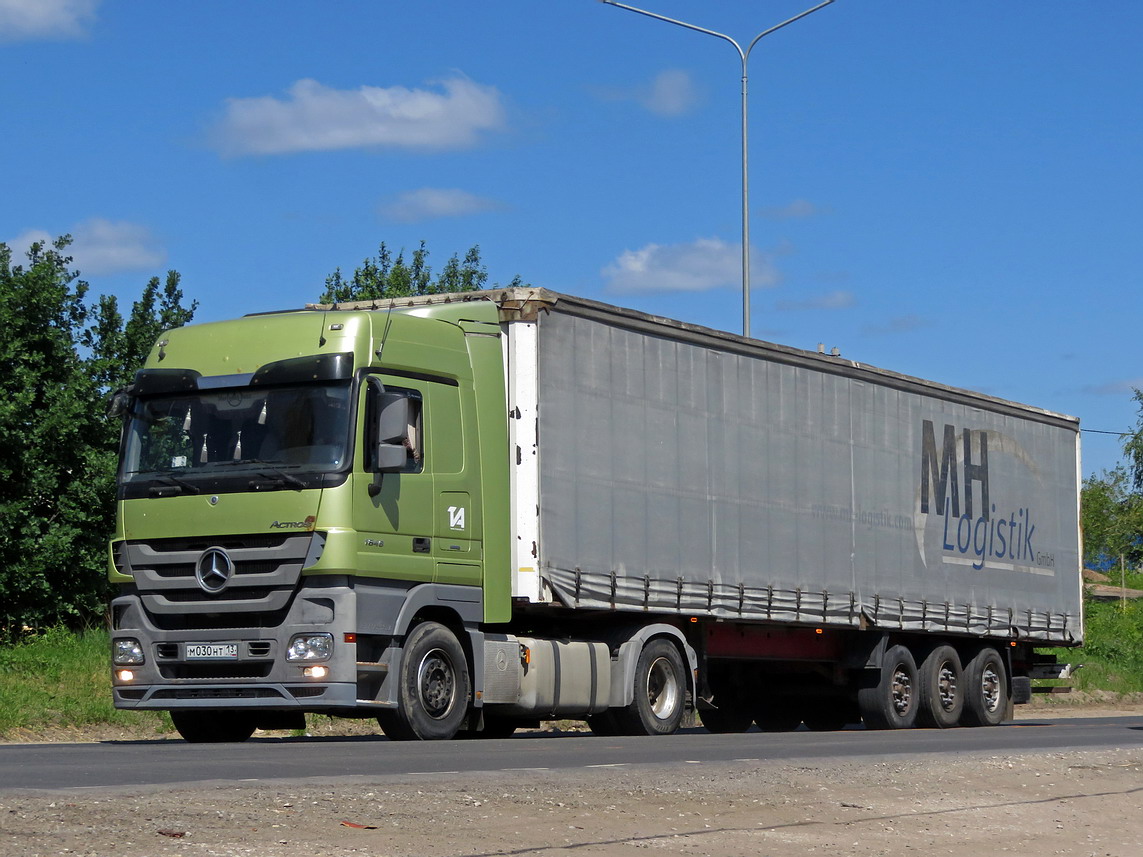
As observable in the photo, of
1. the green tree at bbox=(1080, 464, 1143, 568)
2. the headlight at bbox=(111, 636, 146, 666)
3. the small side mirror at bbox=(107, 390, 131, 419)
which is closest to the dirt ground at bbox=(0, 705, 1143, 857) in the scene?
the headlight at bbox=(111, 636, 146, 666)

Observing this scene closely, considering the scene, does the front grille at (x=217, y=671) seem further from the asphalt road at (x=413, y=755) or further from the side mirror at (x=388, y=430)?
the side mirror at (x=388, y=430)

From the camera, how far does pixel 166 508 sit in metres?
14.2

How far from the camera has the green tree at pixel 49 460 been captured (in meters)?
26.7

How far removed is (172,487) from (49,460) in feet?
46.9

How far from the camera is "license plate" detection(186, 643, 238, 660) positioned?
547 inches

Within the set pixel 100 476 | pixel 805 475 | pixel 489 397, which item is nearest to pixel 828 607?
pixel 805 475

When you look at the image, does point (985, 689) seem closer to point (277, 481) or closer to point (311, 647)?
point (311, 647)

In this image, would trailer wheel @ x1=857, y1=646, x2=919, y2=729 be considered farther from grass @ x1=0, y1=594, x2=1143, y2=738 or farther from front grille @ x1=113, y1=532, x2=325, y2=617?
front grille @ x1=113, y1=532, x2=325, y2=617

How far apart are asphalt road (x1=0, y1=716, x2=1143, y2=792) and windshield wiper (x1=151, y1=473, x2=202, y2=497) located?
202 centimetres

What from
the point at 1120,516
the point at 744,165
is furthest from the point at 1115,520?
the point at 744,165

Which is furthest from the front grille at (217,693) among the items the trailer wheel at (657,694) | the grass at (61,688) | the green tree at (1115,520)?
the green tree at (1115,520)

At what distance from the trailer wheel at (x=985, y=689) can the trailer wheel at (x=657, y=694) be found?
640 cm

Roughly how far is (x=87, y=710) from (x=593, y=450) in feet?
22.4

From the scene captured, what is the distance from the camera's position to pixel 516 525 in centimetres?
1559
